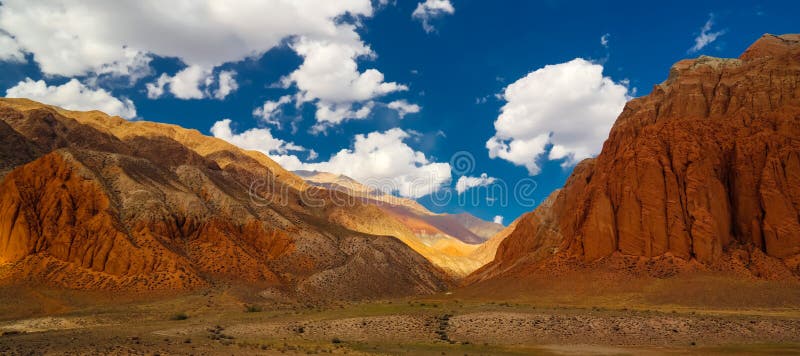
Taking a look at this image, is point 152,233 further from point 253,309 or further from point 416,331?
point 416,331

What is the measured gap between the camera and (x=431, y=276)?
115m

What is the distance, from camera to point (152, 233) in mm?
82062

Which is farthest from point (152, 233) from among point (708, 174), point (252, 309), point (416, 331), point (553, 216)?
point (708, 174)

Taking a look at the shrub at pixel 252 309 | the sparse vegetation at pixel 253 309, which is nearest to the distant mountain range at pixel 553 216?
the sparse vegetation at pixel 253 309

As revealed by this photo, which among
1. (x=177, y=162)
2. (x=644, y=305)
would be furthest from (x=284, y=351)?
(x=177, y=162)

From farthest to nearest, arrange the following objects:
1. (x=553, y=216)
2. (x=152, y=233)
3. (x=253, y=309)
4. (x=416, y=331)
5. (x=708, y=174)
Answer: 1. (x=553, y=216)
2. (x=152, y=233)
3. (x=708, y=174)
4. (x=253, y=309)
5. (x=416, y=331)

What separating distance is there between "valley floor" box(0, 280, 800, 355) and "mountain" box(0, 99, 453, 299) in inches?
596

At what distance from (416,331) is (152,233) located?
168 feet

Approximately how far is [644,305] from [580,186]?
2991cm

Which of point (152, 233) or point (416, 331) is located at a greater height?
point (152, 233)

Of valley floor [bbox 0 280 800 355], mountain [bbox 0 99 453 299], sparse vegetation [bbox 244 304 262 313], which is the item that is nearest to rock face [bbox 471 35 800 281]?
valley floor [bbox 0 280 800 355]

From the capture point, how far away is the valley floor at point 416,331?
37250mm

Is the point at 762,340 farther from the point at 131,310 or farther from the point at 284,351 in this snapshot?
the point at 131,310

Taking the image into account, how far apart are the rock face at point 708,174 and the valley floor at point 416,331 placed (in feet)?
39.3
